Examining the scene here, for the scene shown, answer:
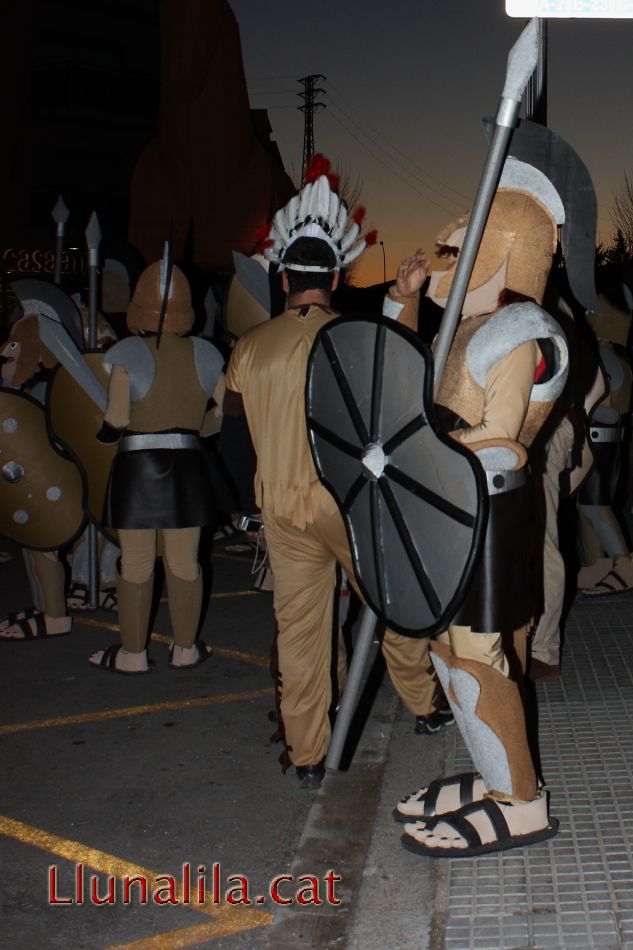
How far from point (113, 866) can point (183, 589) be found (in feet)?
6.35

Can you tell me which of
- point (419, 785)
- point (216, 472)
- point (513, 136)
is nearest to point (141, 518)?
point (216, 472)

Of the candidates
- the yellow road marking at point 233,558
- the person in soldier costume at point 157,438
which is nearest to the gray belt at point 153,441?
the person in soldier costume at point 157,438

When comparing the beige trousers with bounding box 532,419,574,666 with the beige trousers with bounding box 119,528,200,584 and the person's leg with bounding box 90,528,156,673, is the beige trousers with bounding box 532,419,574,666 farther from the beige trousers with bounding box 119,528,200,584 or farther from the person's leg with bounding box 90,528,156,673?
the person's leg with bounding box 90,528,156,673

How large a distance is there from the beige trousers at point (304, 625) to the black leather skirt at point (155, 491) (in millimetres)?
1181

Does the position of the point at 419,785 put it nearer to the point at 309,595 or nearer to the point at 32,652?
the point at 309,595

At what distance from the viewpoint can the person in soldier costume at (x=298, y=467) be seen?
3.63 meters

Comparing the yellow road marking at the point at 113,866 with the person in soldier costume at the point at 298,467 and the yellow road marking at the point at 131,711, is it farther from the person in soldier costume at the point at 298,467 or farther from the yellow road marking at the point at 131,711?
the yellow road marking at the point at 131,711

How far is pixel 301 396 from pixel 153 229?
19.5 meters

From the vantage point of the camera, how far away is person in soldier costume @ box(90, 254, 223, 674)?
4746 mm

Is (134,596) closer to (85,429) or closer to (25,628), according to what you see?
(85,429)

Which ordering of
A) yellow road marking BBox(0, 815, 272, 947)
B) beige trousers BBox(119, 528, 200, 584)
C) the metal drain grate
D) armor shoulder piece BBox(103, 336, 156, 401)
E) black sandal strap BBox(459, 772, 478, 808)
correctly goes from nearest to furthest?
the metal drain grate
yellow road marking BBox(0, 815, 272, 947)
black sandal strap BBox(459, 772, 478, 808)
armor shoulder piece BBox(103, 336, 156, 401)
beige trousers BBox(119, 528, 200, 584)

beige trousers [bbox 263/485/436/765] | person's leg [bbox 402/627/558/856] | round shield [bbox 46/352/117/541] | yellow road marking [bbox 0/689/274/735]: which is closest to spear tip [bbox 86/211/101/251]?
round shield [bbox 46/352/117/541]

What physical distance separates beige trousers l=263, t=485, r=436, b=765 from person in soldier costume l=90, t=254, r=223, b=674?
1215 millimetres

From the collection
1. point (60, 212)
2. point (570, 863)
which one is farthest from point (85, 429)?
point (570, 863)
